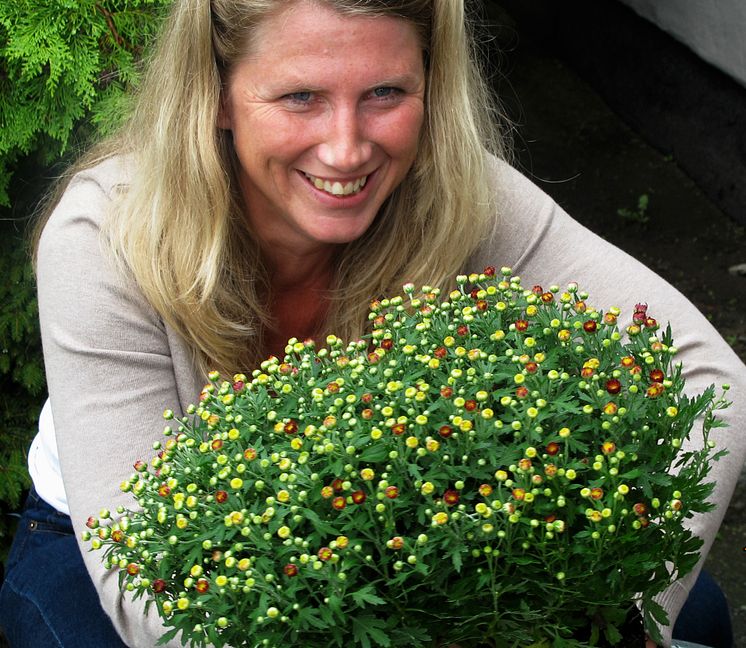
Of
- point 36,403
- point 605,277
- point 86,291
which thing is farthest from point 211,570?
point 36,403

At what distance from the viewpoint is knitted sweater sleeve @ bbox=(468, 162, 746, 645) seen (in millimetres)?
1927

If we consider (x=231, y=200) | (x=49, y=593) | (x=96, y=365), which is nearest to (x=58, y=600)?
(x=49, y=593)

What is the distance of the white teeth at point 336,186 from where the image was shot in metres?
2.12

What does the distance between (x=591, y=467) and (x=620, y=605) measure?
0.23 meters

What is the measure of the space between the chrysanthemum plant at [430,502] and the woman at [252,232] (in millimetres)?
486

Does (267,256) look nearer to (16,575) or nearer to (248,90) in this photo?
(248,90)

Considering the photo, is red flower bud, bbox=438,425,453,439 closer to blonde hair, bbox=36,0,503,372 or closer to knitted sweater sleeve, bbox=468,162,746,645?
knitted sweater sleeve, bbox=468,162,746,645

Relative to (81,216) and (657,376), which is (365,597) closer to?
(657,376)

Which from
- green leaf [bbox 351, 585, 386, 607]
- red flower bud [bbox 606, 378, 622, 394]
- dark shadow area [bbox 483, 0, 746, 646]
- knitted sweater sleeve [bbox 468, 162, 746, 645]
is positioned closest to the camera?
green leaf [bbox 351, 585, 386, 607]

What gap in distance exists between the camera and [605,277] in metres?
2.23

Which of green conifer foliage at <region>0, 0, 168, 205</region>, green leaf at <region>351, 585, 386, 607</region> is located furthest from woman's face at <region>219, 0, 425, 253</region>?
green leaf at <region>351, 585, 386, 607</region>

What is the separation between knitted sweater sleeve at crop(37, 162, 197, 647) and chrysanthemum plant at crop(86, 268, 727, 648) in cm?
54

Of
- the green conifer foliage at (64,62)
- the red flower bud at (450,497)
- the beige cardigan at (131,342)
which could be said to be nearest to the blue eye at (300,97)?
the beige cardigan at (131,342)

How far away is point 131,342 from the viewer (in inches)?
84.4
